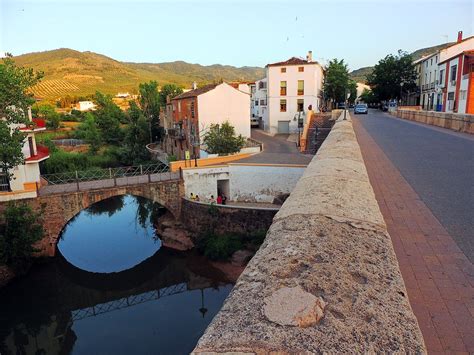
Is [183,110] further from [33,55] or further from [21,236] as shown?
[33,55]

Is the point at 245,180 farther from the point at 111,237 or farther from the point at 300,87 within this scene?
the point at 300,87

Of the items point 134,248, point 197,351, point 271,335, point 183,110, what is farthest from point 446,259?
point 183,110

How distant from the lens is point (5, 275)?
17.9 meters

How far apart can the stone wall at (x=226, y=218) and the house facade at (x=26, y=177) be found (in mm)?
8768

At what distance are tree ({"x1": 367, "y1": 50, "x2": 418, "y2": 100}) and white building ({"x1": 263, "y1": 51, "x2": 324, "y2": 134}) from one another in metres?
11.2

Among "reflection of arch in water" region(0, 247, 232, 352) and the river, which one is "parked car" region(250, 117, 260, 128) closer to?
the river

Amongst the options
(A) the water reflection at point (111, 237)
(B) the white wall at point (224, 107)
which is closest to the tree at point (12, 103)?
(A) the water reflection at point (111, 237)

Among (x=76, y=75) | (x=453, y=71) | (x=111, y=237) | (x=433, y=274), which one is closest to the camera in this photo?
(x=433, y=274)

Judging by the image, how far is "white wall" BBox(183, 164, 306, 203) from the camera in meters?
23.6

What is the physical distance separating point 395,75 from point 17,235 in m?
46.2

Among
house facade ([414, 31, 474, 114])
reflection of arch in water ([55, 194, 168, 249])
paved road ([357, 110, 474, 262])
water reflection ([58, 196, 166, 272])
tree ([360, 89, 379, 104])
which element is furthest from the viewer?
tree ([360, 89, 379, 104])

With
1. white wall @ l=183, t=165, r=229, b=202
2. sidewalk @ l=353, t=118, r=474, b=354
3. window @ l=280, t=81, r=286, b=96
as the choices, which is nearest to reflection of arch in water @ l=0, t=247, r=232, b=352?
white wall @ l=183, t=165, r=229, b=202

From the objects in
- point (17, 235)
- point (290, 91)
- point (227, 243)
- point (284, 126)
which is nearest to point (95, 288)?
point (17, 235)

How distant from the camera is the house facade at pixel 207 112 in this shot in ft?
107
